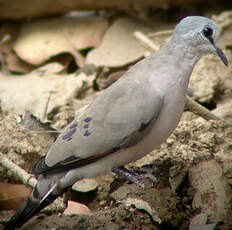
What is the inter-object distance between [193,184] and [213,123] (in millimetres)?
666

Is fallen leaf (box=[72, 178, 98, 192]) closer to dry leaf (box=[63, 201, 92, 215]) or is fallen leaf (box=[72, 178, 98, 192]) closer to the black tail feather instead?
dry leaf (box=[63, 201, 92, 215])

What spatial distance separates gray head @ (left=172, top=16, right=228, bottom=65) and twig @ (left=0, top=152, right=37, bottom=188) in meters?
1.45

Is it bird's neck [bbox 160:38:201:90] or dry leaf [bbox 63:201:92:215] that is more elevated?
bird's neck [bbox 160:38:201:90]

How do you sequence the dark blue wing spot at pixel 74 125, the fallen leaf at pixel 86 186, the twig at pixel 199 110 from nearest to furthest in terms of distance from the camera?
1. the dark blue wing spot at pixel 74 125
2. the fallen leaf at pixel 86 186
3. the twig at pixel 199 110

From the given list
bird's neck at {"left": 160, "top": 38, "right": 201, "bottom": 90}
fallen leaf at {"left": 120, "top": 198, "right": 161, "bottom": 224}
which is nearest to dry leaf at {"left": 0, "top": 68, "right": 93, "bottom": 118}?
fallen leaf at {"left": 120, "top": 198, "right": 161, "bottom": 224}

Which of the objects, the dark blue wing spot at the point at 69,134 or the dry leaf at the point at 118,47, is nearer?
the dark blue wing spot at the point at 69,134

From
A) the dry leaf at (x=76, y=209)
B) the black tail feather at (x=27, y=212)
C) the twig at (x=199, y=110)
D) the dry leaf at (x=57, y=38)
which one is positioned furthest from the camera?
the dry leaf at (x=57, y=38)

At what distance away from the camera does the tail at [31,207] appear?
2.66 meters

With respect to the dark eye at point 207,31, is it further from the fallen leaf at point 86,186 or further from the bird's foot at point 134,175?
the fallen leaf at point 86,186

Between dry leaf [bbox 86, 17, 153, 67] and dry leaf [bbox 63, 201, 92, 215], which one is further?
dry leaf [bbox 86, 17, 153, 67]

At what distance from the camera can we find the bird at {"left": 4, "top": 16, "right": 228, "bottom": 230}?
2543 millimetres

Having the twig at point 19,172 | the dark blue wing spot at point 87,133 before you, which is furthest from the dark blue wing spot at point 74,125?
the twig at point 19,172

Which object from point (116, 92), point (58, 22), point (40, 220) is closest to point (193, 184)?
point (116, 92)

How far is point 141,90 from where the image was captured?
8.43 ft
